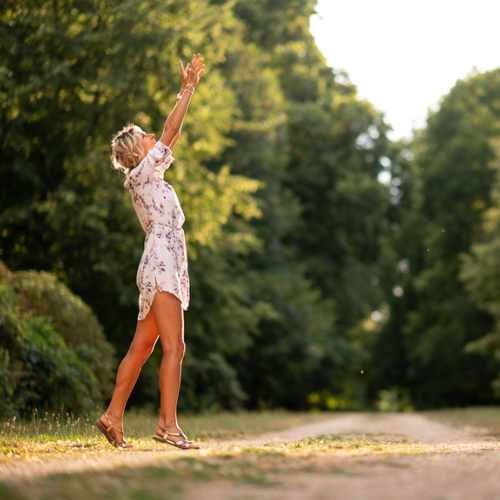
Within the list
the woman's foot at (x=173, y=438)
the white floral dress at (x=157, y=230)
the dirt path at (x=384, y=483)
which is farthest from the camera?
the white floral dress at (x=157, y=230)

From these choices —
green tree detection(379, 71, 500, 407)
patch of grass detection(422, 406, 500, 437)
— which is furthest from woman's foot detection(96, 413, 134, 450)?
green tree detection(379, 71, 500, 407)

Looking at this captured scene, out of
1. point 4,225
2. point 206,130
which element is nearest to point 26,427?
point 4,225

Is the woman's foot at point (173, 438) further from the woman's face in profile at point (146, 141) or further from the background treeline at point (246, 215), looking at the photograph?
the background treeline at point (246, 215)

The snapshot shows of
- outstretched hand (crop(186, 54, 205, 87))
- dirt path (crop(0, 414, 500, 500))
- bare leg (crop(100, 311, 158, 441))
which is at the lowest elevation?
dirt path (crop(0, 414, 500, 500))

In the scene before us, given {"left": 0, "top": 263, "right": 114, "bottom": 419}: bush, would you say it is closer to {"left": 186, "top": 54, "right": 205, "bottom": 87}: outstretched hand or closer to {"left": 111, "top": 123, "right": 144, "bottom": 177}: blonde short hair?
{"left": 111, "top": 123, "right": 144, "bottom": 177}: blonde short hair

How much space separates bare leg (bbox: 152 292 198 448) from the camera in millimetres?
5797

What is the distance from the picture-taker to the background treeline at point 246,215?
14.8m

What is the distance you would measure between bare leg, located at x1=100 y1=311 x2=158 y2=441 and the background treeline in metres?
3.16

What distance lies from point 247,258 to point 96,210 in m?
15.4

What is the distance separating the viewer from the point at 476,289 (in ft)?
94.1

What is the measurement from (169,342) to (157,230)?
88 centimetres

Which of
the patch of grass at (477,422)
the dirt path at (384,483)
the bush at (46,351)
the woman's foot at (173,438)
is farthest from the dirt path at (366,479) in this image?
the patch of grass at (477,422)

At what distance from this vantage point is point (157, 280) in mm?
5922

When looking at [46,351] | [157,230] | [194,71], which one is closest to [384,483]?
[157,230]
